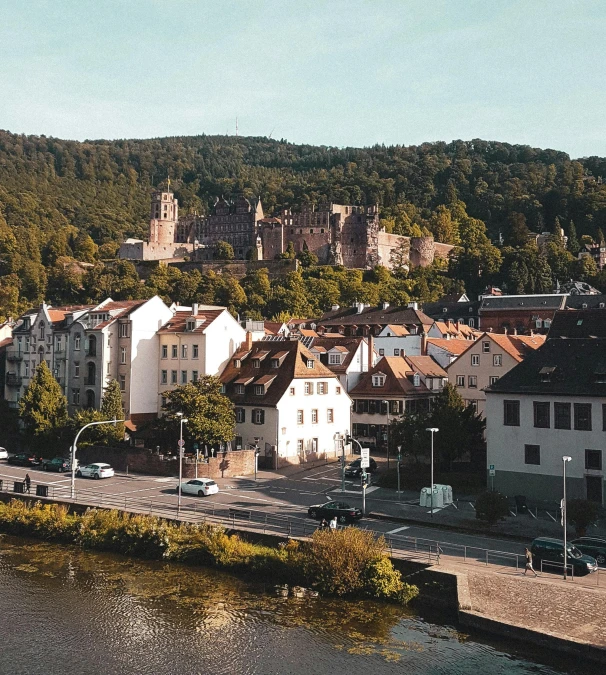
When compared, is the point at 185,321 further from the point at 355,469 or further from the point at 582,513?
the point at 582,513

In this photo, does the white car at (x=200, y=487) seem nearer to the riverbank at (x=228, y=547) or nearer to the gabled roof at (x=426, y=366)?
the riverbank at (x=228, y=547)

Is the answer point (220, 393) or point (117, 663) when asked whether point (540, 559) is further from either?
point (220, 393)

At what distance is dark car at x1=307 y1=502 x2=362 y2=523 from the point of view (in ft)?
125

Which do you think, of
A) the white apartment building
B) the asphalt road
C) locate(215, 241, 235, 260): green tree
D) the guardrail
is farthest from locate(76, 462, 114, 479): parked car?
locate(215, 241, 235, 260): green tree

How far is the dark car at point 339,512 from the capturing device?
38188 mm

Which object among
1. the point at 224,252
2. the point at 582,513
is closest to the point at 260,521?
the point at 582,513

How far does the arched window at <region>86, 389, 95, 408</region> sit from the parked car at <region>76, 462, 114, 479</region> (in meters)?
11.6

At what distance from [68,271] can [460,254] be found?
87.3 m

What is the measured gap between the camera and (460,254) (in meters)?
185

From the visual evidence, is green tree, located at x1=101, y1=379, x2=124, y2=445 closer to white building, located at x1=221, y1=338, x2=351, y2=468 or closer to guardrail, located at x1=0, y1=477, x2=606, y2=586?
white building, located at x1=221, y1=338, x2=351, y2=468

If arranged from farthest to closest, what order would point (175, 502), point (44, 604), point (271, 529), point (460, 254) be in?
point (460, 254), point (175, 502), point (271, 529), point (44, 604)

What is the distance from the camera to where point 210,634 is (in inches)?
1080

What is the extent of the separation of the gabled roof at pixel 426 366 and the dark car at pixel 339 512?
28541mm

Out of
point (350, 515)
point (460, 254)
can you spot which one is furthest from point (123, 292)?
point (350, 515)
